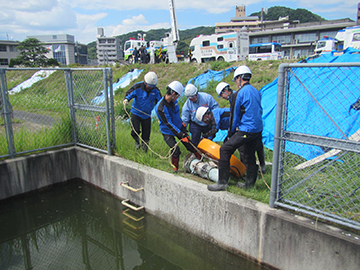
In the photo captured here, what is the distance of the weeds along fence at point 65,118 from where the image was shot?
4879mm

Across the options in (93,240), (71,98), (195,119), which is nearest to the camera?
(93,240)

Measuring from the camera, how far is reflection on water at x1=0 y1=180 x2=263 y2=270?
325 cm

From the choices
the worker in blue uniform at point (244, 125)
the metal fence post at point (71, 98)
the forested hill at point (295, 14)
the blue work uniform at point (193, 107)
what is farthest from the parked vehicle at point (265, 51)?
the forested hill at point (295, 14)

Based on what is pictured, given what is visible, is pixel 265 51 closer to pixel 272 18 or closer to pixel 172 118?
pixel 172 118

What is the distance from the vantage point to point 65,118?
18.8 ft

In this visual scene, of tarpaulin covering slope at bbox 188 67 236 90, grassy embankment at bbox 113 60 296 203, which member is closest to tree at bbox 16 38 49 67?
grassy embankment at bbox 113 60 296 203

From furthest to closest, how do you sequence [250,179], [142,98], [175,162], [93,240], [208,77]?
1. [208,77]
2. [142,98]
3. [175,162]
4. [93,240]
5. [250,179]

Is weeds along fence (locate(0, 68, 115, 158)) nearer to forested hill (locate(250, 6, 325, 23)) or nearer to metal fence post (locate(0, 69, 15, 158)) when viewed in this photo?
metal fence post (locate(0, 69, 15, 158))

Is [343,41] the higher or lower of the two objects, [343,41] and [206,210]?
the higher

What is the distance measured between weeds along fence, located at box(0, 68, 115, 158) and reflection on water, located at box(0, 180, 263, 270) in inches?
43.6

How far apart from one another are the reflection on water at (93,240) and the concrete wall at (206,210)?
184 millimetres

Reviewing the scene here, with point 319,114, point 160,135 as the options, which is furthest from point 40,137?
point 319,114

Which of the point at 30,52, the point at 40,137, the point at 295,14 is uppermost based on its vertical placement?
the point at 295,14

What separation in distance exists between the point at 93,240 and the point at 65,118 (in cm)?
305
